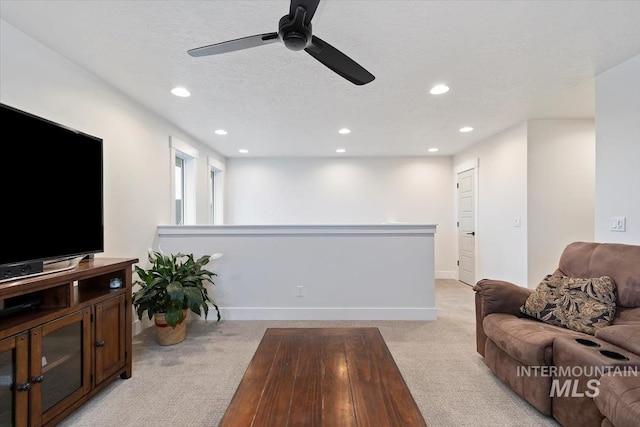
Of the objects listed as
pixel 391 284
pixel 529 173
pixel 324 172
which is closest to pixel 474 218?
pixel 529 173

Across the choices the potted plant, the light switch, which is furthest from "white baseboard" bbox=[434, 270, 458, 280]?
the potted plant

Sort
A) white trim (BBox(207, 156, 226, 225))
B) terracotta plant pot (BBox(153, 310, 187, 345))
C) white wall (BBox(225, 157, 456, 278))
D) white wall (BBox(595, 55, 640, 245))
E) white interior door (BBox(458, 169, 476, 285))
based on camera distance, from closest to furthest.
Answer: white wall (BBox(595, 55, 640, 245))
terracotta plant pot (BBox(153, 310, 187, 345))
white interior door (BBox(458, 169, 476, 285))
white trim (BBox(207, 156, 226, 225))
white wall (BBox(225, 157, 456, 278))

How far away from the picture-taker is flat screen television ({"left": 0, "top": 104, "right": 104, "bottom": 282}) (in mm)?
1534

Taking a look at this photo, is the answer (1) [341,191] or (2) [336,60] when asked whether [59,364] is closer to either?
(2) [336,60]

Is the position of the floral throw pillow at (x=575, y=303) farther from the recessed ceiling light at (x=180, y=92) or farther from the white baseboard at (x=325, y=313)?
the recessed ceiling light at (x=180, y=92)

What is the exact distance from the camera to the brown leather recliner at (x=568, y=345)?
4.91 ft

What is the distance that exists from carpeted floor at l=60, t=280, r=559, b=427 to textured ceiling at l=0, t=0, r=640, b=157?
7.97 feet

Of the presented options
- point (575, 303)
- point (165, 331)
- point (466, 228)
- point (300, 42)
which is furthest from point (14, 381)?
point (466, 228)

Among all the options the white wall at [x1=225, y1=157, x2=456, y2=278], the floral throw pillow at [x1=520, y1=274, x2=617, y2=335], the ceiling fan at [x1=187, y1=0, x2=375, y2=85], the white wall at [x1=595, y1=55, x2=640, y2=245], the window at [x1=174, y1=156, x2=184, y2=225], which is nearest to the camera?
the ceiling fan at [x1=187, y1=0, x2=375, y2=85]

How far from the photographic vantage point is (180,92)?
288cm

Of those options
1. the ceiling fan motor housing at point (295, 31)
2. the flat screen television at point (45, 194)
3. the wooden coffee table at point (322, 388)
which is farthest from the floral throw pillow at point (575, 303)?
the flat screen television at point (45, 194)

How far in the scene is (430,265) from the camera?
136 inches

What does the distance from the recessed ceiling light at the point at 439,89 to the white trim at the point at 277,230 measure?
57.2 inches

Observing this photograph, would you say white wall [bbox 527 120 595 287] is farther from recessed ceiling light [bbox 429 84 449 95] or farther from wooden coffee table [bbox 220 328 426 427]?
wooden coffee table [bbox 220 328 426 427]
